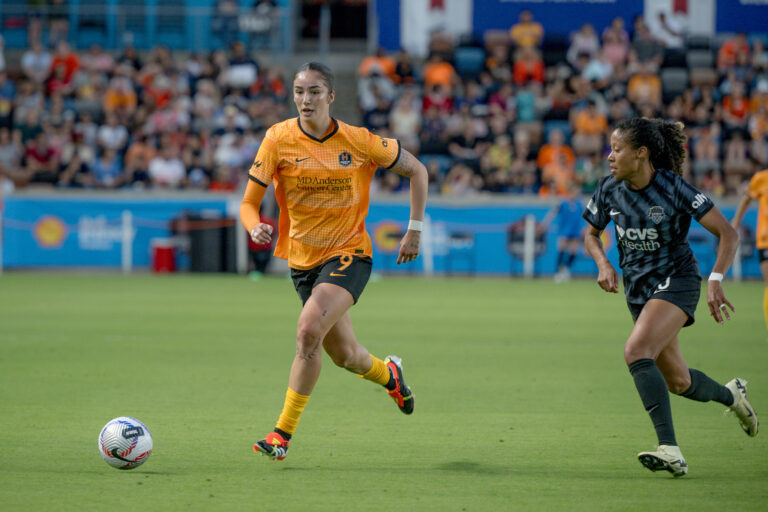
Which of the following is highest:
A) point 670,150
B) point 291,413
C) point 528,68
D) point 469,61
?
point 469,61

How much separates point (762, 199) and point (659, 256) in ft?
19.3

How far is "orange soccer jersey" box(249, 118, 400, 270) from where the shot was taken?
628 centimetres

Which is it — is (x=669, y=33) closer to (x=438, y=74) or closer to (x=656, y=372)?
(x=438, y=74)

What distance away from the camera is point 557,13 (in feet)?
95.0

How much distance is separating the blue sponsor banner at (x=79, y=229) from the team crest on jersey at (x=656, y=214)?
17181 millimetres

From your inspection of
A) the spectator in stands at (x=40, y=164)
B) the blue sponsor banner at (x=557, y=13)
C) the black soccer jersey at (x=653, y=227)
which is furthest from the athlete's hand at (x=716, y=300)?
the blue sponsor banner at (x=557, y=13)

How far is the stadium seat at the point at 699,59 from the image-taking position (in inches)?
1067

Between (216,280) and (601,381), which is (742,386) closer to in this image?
(601,381)

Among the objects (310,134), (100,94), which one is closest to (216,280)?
(100,94)

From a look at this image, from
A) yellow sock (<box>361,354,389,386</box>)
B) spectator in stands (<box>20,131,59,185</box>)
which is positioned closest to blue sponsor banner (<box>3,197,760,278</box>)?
spectator in stands (<box>20,131,59,185</box>)

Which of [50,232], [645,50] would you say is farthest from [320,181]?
[645,50]

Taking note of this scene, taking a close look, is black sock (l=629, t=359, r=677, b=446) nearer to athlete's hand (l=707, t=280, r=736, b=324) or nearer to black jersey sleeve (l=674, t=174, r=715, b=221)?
athlete's hand (l=707, t=280, r=736, b=324)

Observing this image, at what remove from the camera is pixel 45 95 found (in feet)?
85.4

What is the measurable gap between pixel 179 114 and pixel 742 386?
67.4ft
